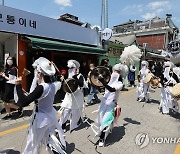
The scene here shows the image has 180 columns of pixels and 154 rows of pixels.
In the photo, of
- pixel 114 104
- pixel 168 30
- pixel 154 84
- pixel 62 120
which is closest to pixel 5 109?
pixel 62 120

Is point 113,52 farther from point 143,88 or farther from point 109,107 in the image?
point 109,107

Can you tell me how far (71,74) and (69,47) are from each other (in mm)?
5147

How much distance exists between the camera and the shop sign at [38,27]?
8.78 meters

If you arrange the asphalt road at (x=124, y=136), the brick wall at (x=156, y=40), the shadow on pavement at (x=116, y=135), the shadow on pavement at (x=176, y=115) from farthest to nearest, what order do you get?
the brick wall at (x=156, y=40), the shadow on pavement at (x=176, y=115), the shadow on pavement at (x=116, y=135), the asphalt road at (x=124, y=136)

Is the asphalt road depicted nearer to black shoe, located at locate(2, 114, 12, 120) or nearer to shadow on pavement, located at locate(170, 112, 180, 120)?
shadow on pavement, located at locate(170, 112, 180, 120)

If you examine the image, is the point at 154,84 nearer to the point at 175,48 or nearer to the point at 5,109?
the point at 175,48

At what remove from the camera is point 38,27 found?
10219mm

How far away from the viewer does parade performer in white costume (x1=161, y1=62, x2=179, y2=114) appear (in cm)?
754

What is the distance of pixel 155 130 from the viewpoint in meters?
5.98

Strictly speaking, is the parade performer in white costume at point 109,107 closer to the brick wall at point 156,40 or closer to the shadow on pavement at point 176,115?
the shadow on pavement at point 176,115
